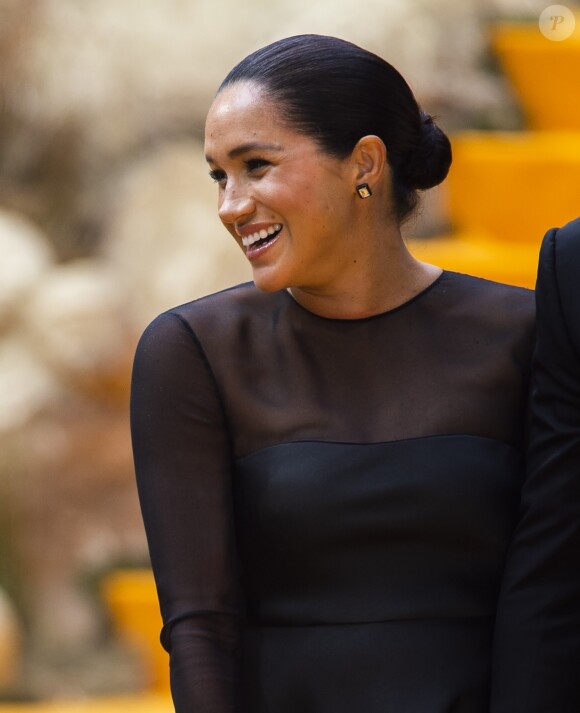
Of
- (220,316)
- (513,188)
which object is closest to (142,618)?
(513,188)

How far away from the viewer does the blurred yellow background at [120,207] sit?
168 inches

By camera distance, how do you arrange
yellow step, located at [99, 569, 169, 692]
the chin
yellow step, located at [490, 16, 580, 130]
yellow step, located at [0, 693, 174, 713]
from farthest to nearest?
yellow step, located at [490, 16, 580, 130] → yellow step, located at [99, 569, 169, 692] → yellow step, located at [0, 693, 174, 713] → the chin

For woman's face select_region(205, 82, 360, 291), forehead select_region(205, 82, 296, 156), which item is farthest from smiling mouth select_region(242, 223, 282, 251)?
forehead select_region(205, 82, 296, 156)

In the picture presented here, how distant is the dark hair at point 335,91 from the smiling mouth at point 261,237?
12 centimetres

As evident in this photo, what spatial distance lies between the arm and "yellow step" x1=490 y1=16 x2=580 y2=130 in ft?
10.1

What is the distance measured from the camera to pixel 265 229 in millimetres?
1814

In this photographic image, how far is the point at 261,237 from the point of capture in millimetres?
1816

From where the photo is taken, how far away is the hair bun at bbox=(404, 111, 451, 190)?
194 cm

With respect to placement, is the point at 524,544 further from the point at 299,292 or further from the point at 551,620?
the point at 299,292

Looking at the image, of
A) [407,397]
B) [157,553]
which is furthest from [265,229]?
[157,553]

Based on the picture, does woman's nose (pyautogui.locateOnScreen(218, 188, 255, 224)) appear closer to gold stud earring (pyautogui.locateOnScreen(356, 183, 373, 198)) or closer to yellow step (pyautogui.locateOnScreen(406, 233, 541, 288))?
gold stud earring (pyautogui.locateOnScreen(356, 183, 373, 198))

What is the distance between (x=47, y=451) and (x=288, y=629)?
2699mm

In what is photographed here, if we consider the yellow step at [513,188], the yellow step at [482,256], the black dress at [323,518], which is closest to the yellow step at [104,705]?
the yellow step at [482,256]

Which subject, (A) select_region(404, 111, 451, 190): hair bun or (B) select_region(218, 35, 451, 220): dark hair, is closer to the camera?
(B) select_region(218, 35, 451, 220): dark hair
